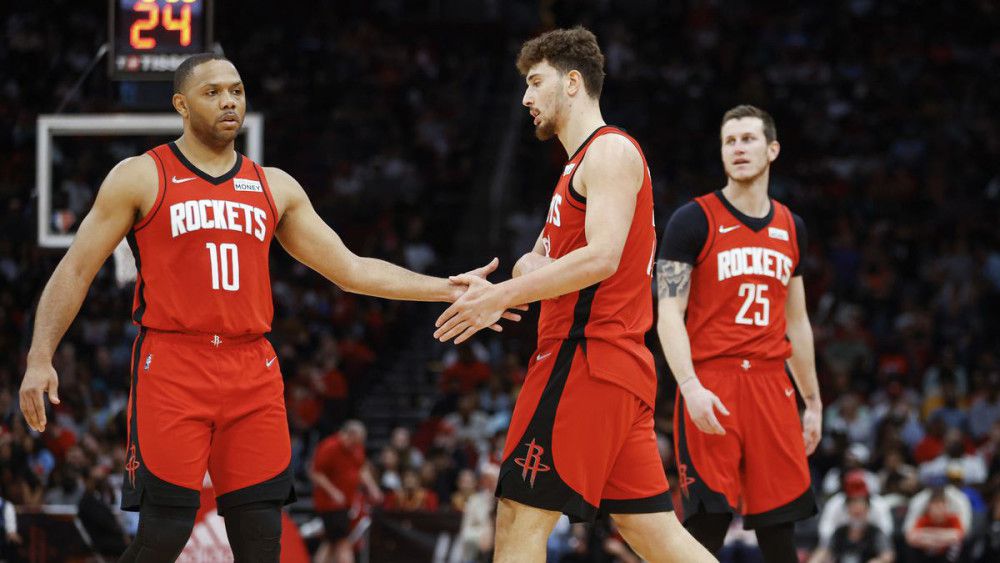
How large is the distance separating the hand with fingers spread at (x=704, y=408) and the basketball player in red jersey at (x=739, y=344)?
0.07 m

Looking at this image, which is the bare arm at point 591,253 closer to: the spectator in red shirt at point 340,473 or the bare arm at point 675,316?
the bare arm at point 675,316

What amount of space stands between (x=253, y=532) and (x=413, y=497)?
28.5 feet

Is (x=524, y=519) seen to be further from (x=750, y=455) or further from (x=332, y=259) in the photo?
(x=750, y=455)

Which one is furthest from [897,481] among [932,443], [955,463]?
[932,443]

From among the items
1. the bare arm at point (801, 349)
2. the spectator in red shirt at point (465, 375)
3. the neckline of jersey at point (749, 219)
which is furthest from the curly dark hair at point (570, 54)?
the spectator in red shirt at point (465, 375)

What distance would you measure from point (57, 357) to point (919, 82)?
45.2 feet

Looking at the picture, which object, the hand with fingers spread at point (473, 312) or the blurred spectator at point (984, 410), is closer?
the hand with fingers spread at point (473, 312)

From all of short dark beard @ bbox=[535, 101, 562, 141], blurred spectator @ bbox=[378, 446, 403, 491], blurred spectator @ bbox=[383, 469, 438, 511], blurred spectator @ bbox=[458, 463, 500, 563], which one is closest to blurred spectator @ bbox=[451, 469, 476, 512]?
blurred spectator @ bbox=[383, 469, 438, 511]

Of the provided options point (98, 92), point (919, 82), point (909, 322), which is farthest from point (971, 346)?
point (98, 92)

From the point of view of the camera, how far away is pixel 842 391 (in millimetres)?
15555

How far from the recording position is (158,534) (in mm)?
5082

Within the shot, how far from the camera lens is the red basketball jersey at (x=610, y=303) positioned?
5238 millimetres

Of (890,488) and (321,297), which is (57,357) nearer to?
(321,297)

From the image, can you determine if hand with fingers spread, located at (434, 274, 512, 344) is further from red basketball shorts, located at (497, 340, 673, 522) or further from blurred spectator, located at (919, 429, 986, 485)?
blurred spectator, located at (919, 429, 986, 485)
